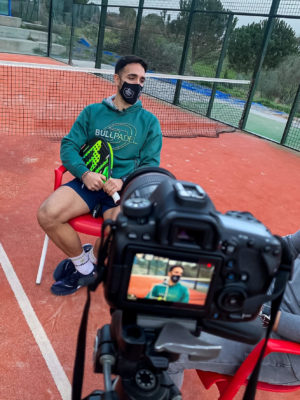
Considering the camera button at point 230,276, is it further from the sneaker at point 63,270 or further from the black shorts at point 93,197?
the sneaker at point 63,270

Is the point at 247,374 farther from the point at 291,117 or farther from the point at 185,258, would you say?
the point at 291,117

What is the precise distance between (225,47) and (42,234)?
750 cm

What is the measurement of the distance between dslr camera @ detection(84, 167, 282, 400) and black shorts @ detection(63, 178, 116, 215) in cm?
176

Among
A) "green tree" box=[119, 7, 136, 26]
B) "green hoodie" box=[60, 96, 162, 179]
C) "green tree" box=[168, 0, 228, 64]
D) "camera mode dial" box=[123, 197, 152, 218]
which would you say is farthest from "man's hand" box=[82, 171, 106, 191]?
"green tree" box=[119, 7, 136, 26]

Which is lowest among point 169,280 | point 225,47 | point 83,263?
point 83,263

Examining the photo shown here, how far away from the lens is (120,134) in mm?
3020

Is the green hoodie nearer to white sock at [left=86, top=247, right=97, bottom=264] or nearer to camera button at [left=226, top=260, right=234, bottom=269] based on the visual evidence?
white sock at [left=86, top=247, right=97, bottom=264]

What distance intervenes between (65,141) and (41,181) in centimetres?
179

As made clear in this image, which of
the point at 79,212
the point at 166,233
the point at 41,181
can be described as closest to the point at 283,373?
the point at 166,233

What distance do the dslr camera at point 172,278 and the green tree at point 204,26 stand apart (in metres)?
9.13

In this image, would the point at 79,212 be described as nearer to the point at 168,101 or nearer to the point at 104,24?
the point at 168,101

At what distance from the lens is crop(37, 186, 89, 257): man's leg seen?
2.67 meters

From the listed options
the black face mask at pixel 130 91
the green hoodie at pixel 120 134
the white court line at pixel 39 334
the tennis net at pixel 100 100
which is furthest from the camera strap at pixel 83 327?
the tennis net at pixel 100 100

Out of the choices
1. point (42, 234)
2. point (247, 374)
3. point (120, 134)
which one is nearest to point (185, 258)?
point (247, 374)
